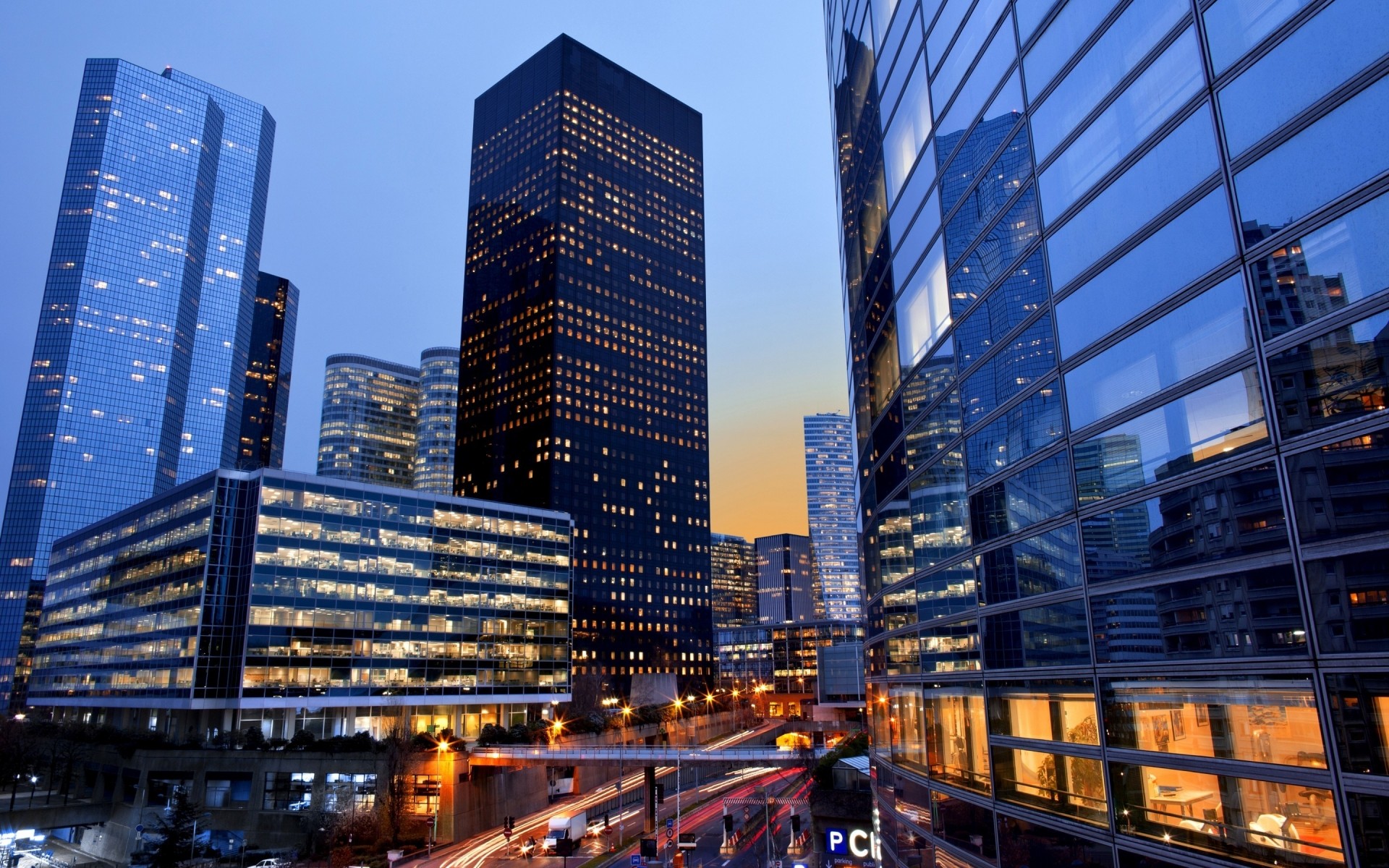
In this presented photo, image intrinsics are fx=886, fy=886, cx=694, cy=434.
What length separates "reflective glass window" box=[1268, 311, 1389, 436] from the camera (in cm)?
1109

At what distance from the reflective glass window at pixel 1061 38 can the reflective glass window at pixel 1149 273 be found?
4882 mm

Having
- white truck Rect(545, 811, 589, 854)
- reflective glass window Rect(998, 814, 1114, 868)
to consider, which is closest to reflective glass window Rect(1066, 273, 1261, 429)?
reflective glass window Rect(998, 814, 1114, 868)

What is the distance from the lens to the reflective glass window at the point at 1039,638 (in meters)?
17.5

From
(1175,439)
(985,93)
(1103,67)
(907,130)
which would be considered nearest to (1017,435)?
(1175,439)

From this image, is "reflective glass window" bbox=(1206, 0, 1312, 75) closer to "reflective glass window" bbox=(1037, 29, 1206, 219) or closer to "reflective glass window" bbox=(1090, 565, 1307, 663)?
"reflective glass window" bbox=(1037, 29, 1206, 219)

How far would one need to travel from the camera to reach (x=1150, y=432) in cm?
1559

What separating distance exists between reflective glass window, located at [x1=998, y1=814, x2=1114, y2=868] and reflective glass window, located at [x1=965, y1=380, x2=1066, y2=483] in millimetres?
7856

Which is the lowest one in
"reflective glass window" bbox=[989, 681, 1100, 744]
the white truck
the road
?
the road

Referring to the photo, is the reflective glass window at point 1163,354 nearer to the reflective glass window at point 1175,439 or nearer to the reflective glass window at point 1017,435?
the reflective glass window at point 1175,439

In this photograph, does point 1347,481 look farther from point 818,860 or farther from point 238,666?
point 238,666

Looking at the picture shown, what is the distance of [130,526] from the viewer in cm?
11738

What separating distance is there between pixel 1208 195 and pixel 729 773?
130 meters

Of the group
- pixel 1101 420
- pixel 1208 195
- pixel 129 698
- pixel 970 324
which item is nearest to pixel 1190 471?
pixel 1101 420

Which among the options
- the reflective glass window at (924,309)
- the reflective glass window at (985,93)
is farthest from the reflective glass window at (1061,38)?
the reflective glass window at (924,309)
